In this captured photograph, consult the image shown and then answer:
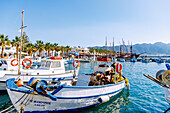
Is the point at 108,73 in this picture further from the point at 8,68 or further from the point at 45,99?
the point at 8,68

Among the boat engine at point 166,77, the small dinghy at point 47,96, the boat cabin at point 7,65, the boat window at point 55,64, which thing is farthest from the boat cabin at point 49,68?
the boat engine at point 166,77

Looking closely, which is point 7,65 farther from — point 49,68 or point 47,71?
point 49,68

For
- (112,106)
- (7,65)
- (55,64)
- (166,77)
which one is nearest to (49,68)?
(55,64)

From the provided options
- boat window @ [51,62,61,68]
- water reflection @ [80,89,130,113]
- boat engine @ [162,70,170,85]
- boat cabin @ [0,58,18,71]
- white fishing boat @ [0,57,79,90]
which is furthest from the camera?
boat window @ [51,62,61,68]

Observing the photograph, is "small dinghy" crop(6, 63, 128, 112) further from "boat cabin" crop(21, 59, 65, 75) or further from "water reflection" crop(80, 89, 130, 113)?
"boat cabin" crop(21, 59, 65, 75)

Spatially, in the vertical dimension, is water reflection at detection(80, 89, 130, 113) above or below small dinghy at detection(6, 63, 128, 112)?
below

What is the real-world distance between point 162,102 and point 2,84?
668 inches

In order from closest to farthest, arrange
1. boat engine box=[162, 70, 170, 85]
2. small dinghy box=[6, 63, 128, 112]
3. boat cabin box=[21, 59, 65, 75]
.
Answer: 1. small dinghy box=[6, 63, 128, 112]
2. boat engine box=[162, 70, 170, 85]
3. boat cabin box=[21, 59, 65, 75]

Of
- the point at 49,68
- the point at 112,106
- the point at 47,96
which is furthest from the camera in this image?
the point at 49,68

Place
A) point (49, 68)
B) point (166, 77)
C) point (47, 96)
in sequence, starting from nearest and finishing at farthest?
point (47, 96) → point (166, 77) → point (49, 68)

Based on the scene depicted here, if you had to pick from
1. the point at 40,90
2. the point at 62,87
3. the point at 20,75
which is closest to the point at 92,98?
the point at 62,87

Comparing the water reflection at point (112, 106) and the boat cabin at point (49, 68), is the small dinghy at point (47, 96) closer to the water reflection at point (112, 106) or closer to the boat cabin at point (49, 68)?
the water reflection at point (112, 106)

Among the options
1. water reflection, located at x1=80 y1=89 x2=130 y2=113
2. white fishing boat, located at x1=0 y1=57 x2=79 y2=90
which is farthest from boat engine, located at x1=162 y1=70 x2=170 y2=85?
white fishing boat, located at x1=0 y1=57 x2=79 y2=90

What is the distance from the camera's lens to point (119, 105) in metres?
10.2
